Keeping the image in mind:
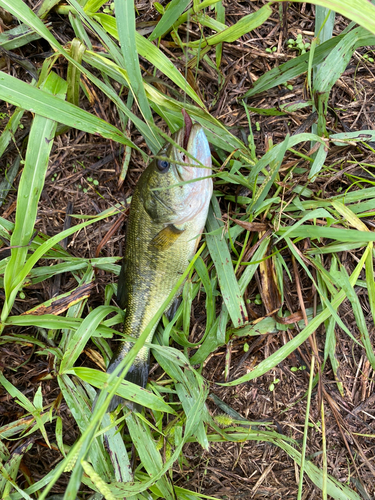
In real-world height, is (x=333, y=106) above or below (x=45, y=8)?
below

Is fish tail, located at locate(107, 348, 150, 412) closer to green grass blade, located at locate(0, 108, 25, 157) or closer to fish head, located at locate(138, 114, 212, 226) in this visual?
fish head, located at locate(138, 114, 212, 226)

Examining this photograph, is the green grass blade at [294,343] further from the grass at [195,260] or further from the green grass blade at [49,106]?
the green grass blade at [49,106]

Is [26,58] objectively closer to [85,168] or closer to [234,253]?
[85,168]

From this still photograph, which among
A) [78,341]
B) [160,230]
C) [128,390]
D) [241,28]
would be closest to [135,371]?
[128,390]

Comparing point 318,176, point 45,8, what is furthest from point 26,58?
point 318,176

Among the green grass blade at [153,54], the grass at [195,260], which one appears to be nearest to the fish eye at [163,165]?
the grass at [195,260]

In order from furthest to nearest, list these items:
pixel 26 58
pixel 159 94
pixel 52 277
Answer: pixel 52 277 < pixel 26 58 < pixel 159 94

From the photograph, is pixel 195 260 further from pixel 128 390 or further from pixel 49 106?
pixel 49 106

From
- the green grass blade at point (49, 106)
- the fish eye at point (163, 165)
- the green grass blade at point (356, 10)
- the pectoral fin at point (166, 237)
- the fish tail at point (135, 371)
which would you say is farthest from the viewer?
the fish tail at point (135, 371)
